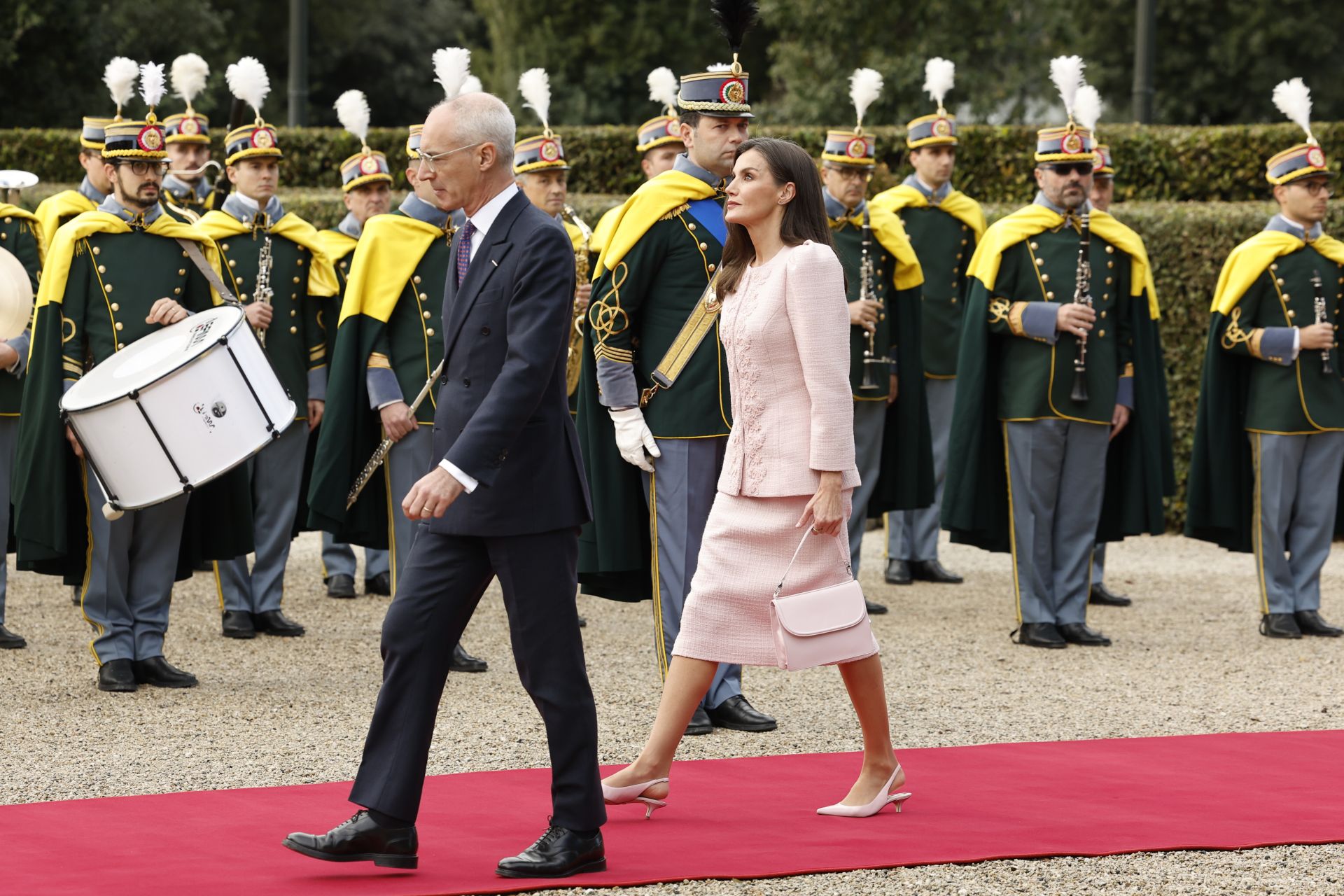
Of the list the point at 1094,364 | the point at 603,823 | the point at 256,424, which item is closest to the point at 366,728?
the point at 256,424

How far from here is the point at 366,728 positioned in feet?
21.5

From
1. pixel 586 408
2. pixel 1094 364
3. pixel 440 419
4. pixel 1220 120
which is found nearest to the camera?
pixel 440 419

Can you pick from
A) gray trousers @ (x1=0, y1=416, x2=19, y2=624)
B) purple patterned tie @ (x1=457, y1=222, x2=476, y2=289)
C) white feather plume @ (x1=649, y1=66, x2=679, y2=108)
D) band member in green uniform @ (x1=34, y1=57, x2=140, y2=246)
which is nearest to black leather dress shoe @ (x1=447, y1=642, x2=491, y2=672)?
gray trousers @ (x1=0, y1=416, x2=19, y2=624)

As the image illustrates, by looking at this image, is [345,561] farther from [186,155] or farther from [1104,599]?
[1104,599]

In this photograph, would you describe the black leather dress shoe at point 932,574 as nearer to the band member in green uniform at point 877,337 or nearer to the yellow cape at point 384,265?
the band member in green uniform at point 877,337

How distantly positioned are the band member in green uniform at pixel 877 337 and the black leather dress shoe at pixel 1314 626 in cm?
181

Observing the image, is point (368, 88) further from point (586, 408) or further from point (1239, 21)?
point (586, 408)

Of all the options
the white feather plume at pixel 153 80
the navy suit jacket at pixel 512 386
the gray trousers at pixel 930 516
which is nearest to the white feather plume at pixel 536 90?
the white feather plume at pixel 153 80

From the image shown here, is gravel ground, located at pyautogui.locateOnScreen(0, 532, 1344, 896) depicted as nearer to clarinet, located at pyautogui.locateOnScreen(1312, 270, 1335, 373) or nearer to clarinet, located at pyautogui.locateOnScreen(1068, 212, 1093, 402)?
clarinet, located at pyautogui.locateOnScreen(1068, 212, 1093, 402)

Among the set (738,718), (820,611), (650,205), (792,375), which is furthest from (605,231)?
(820,611)

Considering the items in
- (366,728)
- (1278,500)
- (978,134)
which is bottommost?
(366,728)

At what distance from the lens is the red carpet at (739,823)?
15.4ft

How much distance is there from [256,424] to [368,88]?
95.3 feet

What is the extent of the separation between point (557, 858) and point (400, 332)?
11.1 feet
